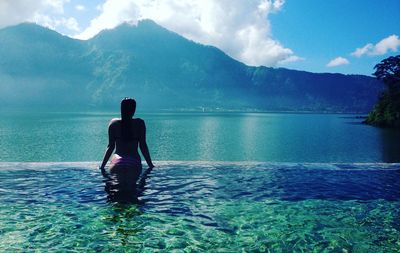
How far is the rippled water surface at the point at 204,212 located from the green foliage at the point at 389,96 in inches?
3564

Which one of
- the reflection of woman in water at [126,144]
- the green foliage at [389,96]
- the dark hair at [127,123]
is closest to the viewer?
the dark hair at [127,123]

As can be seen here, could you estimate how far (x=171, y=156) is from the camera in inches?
1746

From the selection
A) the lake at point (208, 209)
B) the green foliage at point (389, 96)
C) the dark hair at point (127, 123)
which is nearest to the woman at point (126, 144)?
the dark hair at point (127, 123)

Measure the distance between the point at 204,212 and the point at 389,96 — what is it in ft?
331

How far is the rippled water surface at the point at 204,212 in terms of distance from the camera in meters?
6.74

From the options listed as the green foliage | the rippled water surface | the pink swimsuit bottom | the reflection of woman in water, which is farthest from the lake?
the green foliage

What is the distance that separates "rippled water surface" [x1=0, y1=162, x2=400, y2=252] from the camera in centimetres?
674

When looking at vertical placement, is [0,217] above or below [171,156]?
above

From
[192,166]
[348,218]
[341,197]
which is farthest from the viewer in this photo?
[192,166]

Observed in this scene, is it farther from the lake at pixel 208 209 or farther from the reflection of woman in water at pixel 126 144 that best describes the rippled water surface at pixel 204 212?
the reflection of woman in water at pixel 126 144

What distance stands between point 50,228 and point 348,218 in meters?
6.83

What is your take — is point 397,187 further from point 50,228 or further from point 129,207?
point 50,228

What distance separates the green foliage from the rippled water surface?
9052cm

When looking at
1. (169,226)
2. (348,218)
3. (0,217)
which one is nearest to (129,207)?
(169,226)
